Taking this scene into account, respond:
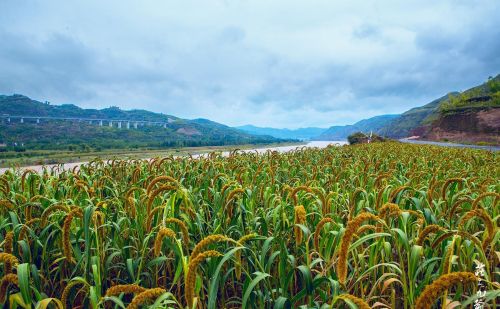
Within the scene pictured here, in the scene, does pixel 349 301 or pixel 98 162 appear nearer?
pixel 349 301

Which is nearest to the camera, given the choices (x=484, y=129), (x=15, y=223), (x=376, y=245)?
(x=376, y=245)

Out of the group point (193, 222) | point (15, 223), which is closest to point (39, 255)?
point (15, 223)

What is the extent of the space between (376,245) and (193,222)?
6.60 ft

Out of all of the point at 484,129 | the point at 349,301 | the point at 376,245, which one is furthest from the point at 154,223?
the point at 484,129

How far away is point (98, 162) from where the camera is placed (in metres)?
10.5

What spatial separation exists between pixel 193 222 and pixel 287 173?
5174 mm

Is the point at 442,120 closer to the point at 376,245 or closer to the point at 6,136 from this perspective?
the point at 376,245

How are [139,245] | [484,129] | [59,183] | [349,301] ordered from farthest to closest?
[484,129], [59,183], [139,245], [349,301]

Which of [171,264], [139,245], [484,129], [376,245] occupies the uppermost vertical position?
[484,129]

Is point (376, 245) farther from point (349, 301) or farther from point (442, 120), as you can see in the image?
point (442, 120)

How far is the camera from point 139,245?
363 cm

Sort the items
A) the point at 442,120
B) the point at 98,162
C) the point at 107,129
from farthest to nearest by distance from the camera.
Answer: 1. the point at 107,129
2. the point at 442,120
3. the point at 98,162

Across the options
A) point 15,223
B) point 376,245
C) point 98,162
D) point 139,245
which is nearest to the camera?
point 376,245

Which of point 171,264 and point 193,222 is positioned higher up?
point 193,222
